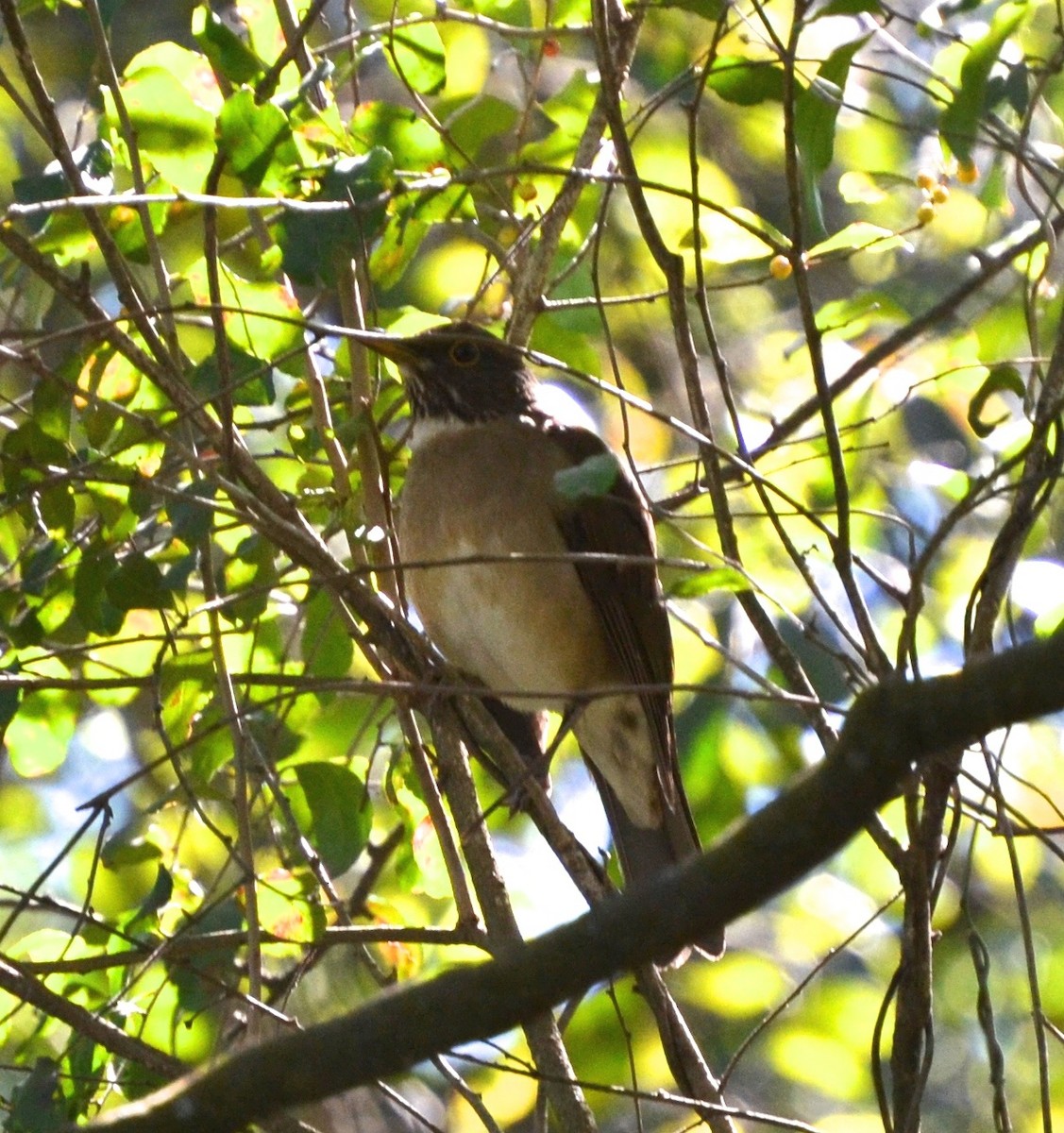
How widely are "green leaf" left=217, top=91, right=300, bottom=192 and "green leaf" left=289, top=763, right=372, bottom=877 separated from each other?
1504 millimetres

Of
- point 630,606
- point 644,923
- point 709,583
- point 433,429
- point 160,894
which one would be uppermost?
point 433,429

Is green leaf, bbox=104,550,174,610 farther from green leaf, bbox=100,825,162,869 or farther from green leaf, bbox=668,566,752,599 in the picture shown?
green leaf, bbox=668,566,752,599

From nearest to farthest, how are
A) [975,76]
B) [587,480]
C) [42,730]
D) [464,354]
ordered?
1. [587,480]
2. [975,76]
3. [42,730]
4. [464,354]

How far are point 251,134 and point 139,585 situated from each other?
966mm

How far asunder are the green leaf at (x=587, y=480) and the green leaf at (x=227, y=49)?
136 cm

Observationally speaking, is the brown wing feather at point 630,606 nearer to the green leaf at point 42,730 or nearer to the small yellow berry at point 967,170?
the green leaf at point 42,730

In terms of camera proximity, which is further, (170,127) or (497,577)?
(497,577)

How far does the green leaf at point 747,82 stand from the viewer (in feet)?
12.5

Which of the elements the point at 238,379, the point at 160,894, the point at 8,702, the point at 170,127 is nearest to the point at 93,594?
the point at 8,702

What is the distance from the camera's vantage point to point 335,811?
4.18 meters

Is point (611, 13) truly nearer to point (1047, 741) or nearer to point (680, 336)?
point (680, 336)

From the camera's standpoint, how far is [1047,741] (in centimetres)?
659

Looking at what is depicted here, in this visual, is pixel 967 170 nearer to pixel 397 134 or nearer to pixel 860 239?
pixel 860 239

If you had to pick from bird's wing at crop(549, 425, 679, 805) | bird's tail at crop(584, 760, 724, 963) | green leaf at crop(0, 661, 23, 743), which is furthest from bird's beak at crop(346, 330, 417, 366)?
bird's tail at crop(584, 760, 724, 963)
